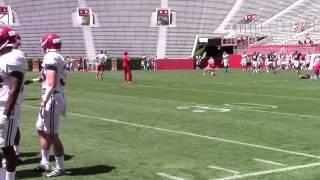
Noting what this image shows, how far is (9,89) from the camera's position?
6188 mm

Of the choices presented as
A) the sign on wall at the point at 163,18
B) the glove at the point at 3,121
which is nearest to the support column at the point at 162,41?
the sign on wall at the point at 163,18

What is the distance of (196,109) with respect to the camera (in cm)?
1512

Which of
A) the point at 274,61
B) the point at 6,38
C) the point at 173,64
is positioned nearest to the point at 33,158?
the point at 6,38

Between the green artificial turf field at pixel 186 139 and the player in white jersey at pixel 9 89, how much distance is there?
1227 millimetres

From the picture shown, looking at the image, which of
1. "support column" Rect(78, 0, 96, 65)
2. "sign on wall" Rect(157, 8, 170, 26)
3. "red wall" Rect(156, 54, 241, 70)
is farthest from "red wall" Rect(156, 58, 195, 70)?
"support column" Rect(78, 0, 96, 65)

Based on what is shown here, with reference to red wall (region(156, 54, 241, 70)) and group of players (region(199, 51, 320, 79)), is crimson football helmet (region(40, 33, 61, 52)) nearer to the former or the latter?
group of players (region(199, 51, 320, 79))

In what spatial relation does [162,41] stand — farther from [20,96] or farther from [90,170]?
[20,96]

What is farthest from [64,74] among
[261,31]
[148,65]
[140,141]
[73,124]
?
[261,31]

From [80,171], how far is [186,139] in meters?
3.02

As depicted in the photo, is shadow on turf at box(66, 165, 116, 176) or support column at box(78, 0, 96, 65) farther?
support column at box(78, 0, 96, 65)

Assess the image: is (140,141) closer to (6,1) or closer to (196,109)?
(196,109)

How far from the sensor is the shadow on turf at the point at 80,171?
7422mm

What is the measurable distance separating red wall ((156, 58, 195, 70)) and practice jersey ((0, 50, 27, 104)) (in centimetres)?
4728

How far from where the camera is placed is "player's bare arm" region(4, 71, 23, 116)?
19.8 ft
